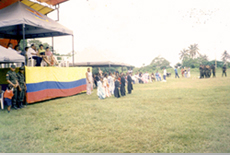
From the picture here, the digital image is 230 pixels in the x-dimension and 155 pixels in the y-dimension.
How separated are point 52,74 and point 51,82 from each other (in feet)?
1.29

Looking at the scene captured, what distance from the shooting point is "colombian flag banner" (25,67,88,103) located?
694cm

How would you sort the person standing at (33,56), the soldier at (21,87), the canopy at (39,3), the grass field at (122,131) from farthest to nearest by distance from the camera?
the canopy at (39,3) → the person standing at (33,56) → the soldier at (21,87) → the grass field at (122,131)

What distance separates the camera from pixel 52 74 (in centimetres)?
815

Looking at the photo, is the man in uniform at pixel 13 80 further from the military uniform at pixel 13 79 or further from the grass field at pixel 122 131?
the grass field at pixel 122 131

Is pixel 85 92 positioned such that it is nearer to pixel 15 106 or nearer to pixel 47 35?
pixel 47 35

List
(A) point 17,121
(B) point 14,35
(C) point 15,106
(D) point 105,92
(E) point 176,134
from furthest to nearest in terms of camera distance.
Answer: (B) point 14,35 < (D) point 105,92 < (C) point 15,106 < (A) point 17,121 < (E) point 176,134

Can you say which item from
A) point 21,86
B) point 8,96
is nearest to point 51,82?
point 21,86

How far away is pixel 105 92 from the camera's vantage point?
357 inches

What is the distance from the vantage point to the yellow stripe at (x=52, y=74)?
6.93 m

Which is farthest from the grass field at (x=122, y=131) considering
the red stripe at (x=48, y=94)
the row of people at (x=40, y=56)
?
the row of people at (x=40, y=56)

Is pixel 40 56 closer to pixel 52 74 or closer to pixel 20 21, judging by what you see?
pixel 52 74

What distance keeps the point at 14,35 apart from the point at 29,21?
4.26 metres

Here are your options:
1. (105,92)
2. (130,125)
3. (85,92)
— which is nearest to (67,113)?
(130,125)

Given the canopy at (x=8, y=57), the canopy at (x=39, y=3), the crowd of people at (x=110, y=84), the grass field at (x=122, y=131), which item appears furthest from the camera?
the canopy at (x=39, y=3)
